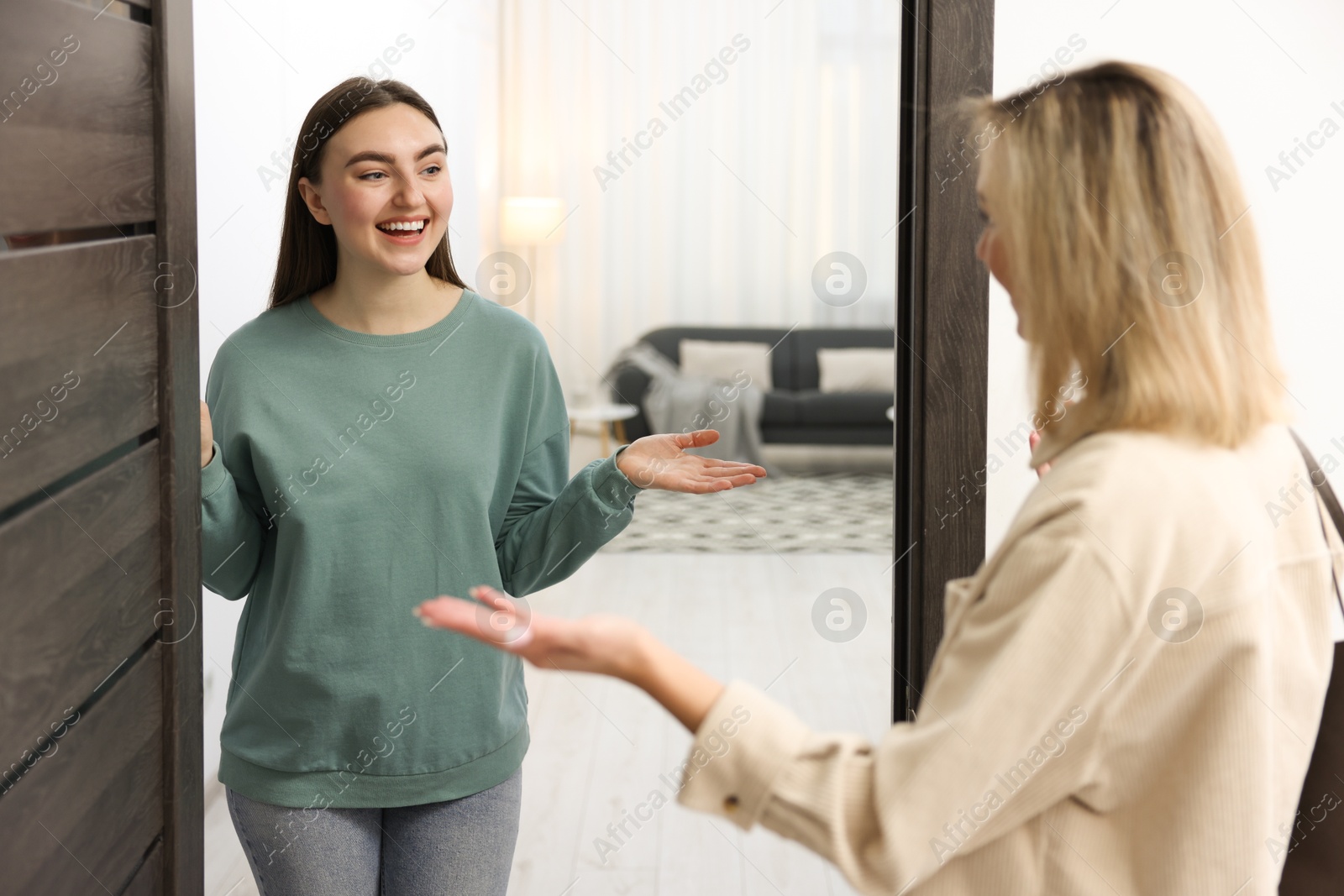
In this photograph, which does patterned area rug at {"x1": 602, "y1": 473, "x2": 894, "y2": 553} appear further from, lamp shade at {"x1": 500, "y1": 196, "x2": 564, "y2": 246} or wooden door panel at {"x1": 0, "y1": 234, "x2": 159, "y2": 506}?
wooden door panel at {"x1": 0, "y1": 234, "x2": 159, "y2": 506}

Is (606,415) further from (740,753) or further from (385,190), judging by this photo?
(740,753)

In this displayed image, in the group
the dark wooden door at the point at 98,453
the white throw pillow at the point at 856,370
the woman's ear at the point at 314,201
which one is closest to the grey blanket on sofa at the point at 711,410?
the white throw pillow at the point at 856,370

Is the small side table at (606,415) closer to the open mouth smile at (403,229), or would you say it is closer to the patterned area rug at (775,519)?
the patterned area rug at (775,519)

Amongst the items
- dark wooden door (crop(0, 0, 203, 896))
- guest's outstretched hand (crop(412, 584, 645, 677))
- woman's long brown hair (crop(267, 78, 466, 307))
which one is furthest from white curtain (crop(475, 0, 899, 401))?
guest's outstretched hand (crop(412, 584, 645, 677))

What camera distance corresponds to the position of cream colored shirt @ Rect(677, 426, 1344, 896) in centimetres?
71

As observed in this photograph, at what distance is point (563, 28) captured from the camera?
291 inches

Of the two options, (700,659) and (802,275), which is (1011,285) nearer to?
(700,659)

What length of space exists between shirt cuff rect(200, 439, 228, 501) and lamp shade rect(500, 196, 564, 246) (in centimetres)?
591

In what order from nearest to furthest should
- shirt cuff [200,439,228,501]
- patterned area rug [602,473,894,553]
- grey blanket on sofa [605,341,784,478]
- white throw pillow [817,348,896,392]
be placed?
shirt cuff [200,439,228,501], patterned area rug [602,473,894,553], grey blanket on sofa [605,341,784,478], white throw pillow [817,348,896,392]

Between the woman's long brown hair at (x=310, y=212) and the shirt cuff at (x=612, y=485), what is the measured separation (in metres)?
0.30

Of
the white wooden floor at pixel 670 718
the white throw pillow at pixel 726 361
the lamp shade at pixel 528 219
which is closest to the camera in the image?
the white wooden floor at pixel 670 718

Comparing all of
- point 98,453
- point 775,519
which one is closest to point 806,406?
point 775,519

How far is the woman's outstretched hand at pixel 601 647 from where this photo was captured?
2.67ft

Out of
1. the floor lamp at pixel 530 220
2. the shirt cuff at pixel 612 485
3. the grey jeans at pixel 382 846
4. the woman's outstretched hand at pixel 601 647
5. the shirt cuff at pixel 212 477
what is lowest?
the grey jeans at pixel 382 846
